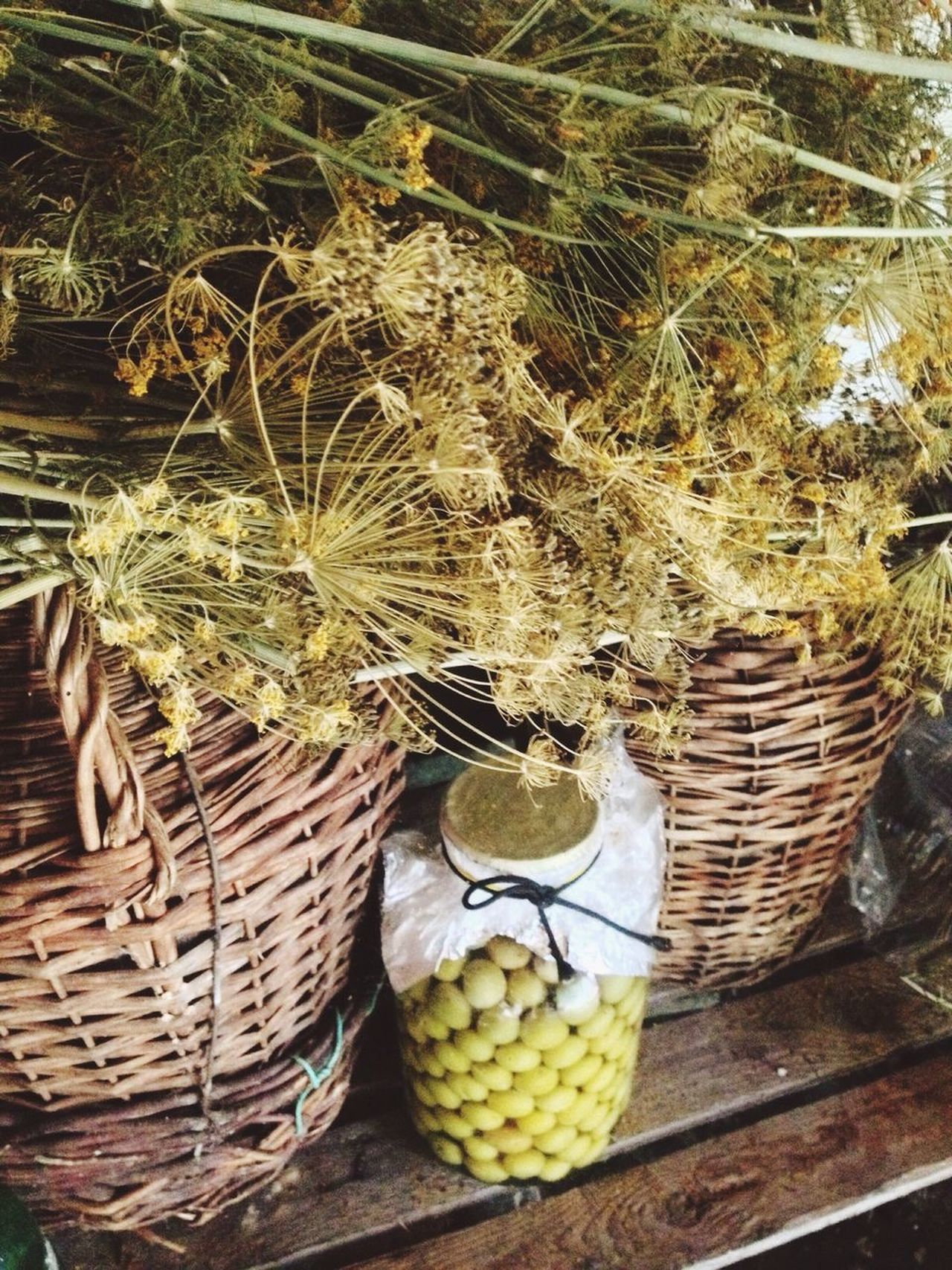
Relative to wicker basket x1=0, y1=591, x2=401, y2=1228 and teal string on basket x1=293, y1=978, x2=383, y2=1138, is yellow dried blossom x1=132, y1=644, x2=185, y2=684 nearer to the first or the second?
wicker basket x1=0, y1=591, x2=401, y2=1228

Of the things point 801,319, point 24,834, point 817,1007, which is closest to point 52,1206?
point 24,834

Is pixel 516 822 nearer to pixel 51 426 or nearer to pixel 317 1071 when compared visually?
pixel 317 1071

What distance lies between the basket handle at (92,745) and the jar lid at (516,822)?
0.22 m

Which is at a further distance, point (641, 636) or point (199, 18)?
point (641, 636)

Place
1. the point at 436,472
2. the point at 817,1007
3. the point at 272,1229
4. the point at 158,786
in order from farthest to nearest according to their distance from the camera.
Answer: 1. the point at 817,1007
2. the point at 272,1229
3. the point at 158,786
4. the point at 436,472

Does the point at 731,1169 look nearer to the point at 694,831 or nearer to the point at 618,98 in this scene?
the point at 694,831

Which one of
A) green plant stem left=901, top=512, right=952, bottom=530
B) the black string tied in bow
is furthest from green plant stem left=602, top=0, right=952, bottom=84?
the black string tied in bow

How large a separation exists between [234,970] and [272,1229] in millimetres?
252

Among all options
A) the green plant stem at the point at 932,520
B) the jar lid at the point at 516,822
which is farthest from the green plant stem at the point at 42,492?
the green plant stem at the point at 932,520

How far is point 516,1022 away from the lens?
68 centimetres

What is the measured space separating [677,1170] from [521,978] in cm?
22

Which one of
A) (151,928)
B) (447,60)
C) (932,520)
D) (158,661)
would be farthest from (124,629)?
(932,520)

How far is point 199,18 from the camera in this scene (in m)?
0.48

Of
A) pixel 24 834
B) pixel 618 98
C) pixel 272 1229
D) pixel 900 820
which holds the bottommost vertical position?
pixel 272 1229
